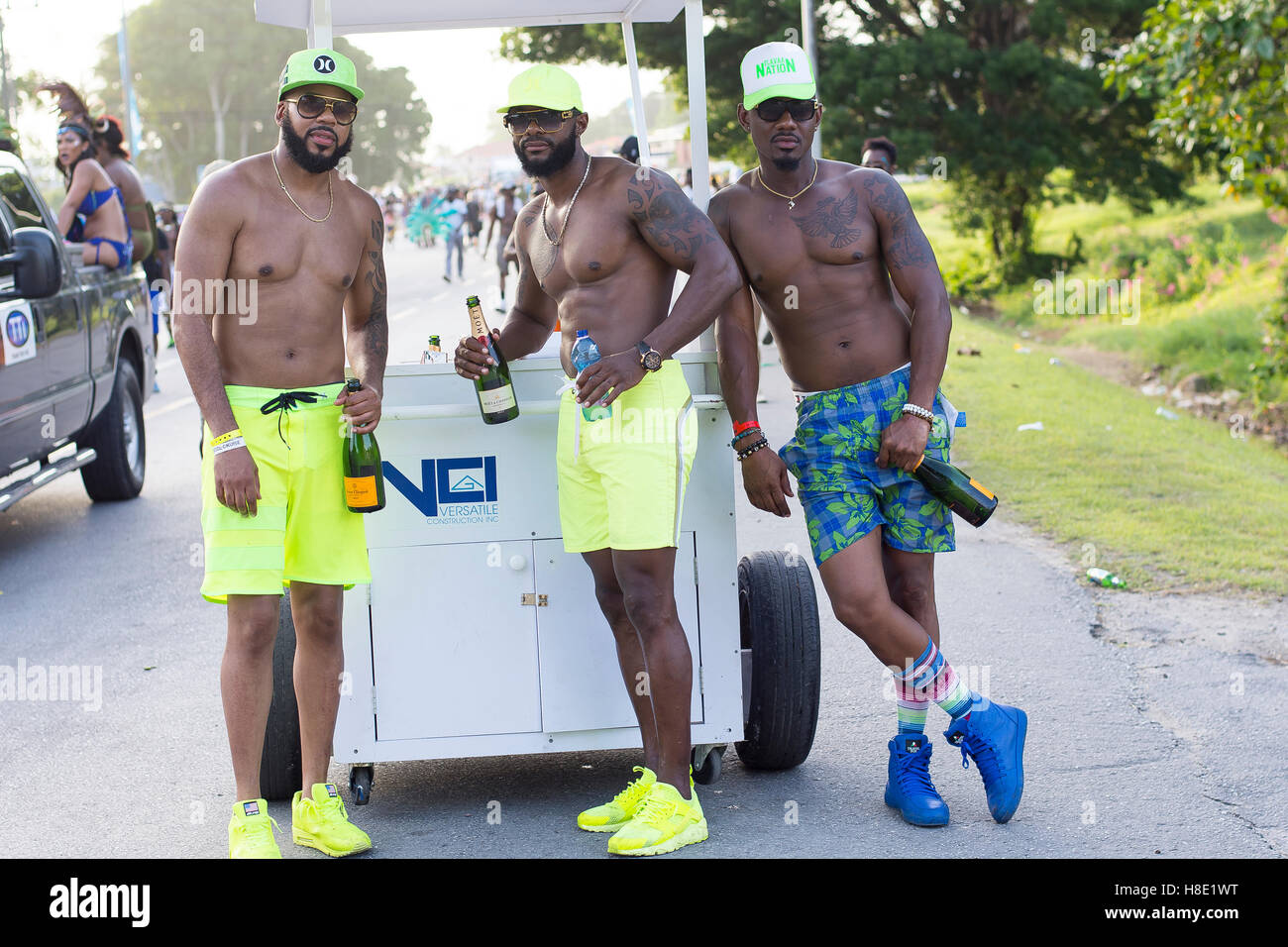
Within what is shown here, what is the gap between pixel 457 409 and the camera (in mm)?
4238

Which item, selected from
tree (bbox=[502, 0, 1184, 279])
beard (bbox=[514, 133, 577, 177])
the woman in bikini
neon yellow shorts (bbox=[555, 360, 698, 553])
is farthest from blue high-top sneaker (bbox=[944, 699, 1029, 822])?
tree (bbox=[502, 0, 1184, 279])

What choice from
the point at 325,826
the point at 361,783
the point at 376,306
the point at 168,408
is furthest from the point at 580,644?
the point at 168,408

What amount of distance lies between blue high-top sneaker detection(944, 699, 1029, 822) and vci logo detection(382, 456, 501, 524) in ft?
5.23

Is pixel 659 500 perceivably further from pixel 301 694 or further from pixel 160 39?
pixel 160 39

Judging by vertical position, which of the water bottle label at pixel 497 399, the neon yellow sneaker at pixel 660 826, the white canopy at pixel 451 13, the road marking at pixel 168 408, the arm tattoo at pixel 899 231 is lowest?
the neon yellow sneaker at pixel 660 826

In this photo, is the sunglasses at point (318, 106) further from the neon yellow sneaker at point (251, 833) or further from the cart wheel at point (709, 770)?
the cart wheel at point (709, 770)

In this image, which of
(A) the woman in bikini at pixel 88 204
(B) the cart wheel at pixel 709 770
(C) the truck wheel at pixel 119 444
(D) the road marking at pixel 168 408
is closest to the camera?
(B) the cart wheel at pixel 709 770

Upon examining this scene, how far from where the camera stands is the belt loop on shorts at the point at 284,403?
3.94 m

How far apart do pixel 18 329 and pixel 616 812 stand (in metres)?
5.00

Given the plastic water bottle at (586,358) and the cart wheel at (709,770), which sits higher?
the plastic water bottle at (586,358)

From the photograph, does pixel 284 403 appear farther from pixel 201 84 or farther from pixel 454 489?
pixel 201 84

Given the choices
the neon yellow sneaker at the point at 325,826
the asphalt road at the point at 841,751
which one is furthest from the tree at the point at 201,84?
the neon yellow sneaker at the point at 325,826

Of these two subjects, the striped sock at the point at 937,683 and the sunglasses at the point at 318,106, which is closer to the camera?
the sunglasses at the point at 318,106
